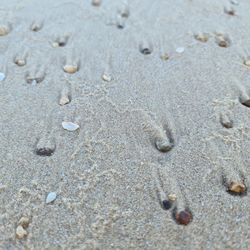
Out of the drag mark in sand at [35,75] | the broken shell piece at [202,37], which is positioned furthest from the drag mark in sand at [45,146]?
the broken shell piece at [202,37]

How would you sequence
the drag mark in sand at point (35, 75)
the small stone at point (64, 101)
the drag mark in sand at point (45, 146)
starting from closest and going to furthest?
1. the drag mark in sand at point (45, 146)
2. the small stone at point (64, 101)
3. the drag mark in sand at point (35, 75)

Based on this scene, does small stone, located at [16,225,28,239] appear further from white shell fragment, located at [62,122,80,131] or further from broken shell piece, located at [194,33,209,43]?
broken shell piece, located at [194,33,209,43]

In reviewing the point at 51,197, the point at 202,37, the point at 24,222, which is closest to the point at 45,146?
the point at 51,197

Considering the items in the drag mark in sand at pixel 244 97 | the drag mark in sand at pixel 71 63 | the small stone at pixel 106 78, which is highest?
the drag mark in sand at pixel 244 97

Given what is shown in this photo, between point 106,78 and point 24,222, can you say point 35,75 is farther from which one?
point 24,222

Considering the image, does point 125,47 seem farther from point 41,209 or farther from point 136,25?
point 41,209

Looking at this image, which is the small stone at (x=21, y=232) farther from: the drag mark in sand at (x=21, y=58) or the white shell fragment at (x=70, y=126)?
the drag mark in sand at (x=21, y=58)

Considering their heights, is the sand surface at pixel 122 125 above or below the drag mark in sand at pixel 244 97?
below

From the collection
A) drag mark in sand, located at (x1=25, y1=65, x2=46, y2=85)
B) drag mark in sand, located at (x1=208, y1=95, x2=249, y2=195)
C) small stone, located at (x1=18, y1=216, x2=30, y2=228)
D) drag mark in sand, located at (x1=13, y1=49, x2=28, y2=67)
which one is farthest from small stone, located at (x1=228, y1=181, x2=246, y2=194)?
drag mark in sand, located at (x1=13, y1=49, x2=28, y2=67)
